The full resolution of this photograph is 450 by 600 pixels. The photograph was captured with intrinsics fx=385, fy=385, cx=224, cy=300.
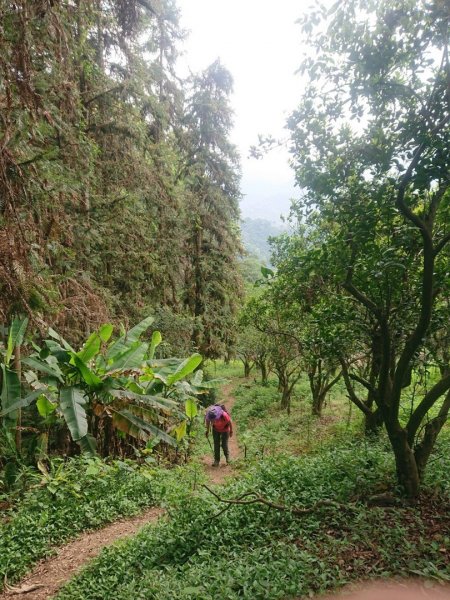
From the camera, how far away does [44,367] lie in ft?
21.9

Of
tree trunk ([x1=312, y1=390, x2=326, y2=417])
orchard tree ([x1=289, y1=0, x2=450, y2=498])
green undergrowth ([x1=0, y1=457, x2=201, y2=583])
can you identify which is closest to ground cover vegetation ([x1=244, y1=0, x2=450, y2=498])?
orchard tree ([x1=289, y1=0, x2=450, y2=498])

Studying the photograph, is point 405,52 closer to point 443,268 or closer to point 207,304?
point 443,268

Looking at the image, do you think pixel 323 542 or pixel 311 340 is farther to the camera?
pixel 311 340

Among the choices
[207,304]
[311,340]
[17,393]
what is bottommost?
[17,393]

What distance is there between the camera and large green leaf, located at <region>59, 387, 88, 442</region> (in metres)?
5.90

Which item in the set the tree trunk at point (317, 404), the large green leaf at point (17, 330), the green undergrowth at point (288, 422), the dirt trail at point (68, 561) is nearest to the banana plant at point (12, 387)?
the large green leaf at point (17, 330)

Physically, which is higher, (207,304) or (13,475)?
(207,304)

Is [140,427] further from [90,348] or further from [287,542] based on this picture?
[287,542]

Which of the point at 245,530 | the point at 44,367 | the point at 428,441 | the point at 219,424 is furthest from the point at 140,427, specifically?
the point at 428,441

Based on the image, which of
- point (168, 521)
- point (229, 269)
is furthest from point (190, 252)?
point (168, 521)

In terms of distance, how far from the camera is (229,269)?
1831cm

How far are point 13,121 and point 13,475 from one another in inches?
225

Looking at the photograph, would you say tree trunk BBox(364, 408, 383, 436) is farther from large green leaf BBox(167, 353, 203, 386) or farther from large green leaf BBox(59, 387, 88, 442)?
large green leaf BBox(59, 387, 88, 442)

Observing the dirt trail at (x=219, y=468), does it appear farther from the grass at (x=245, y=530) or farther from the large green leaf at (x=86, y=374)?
the large green leaf at (x=86, y=374)
